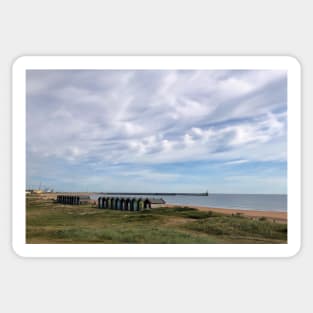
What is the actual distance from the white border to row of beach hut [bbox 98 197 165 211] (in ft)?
1.53

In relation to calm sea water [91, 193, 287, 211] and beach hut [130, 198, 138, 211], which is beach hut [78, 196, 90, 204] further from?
beach hut [130, 198, 138, 211]

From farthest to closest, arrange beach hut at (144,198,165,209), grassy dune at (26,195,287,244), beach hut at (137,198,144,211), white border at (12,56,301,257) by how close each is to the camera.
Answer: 1. beach hut at (137,198,144,211)
2. beach hut at (144,198,165,209)
3. grassy dune at (26,195,287,244)
4. white border at (12,56,301,257)

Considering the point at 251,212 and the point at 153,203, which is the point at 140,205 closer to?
the point at 153,203

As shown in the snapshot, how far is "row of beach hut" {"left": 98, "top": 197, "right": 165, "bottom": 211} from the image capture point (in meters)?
3.25

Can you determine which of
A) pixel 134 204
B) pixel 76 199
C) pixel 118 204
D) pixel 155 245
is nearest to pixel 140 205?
pixel 134 204

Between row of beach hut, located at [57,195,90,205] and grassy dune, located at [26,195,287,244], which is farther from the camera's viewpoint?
row of beach hut, located at [57,195,90,205]

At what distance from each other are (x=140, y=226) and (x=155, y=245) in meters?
0.29

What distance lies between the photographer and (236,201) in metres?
3.15

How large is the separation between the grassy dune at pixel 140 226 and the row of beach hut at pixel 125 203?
5 cm

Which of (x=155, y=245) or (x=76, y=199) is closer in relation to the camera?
(x=155, y=245)

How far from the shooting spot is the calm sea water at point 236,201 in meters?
2.95

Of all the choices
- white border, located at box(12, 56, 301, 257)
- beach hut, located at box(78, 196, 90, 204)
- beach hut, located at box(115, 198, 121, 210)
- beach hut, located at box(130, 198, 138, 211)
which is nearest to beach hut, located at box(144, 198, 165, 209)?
beach hut, located at box(130, 198, 138, 211)
